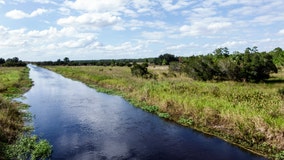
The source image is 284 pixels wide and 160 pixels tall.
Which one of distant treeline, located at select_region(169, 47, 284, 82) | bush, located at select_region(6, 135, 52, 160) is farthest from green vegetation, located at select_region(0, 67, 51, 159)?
distant treeline, located at select_region(169, 47, 284, 82)

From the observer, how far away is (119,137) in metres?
20.6

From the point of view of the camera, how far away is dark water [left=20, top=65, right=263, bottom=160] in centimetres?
1705

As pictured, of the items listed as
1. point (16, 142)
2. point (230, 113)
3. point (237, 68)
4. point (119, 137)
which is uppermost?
point (237, 68)

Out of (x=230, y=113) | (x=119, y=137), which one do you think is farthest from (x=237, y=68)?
(x=119, y=137)

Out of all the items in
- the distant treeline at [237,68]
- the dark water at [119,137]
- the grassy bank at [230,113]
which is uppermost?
the distant treeline at [237,68]

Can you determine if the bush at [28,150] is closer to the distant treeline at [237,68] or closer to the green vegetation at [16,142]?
the green vegetation at [16,142]

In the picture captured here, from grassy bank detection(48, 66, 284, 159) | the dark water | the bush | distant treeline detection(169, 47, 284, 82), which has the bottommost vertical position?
the dark water

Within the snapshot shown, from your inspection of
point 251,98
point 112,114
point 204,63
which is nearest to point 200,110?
point 251,98

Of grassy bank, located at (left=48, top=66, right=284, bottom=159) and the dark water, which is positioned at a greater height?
grassy bank, located at (left=48, top=66, right=284, bottom=159)

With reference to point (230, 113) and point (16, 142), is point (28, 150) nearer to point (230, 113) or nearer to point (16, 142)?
point (16, 142)

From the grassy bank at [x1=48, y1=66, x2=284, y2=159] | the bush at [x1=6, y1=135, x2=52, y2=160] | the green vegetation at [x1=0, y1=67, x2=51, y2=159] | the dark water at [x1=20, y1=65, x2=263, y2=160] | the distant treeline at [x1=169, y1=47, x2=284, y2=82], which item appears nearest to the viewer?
the bush at [x1=6, y1=135, x2=52, y2=160]

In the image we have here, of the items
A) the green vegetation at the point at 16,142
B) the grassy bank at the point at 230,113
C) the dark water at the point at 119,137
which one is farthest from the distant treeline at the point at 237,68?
the green vegetation at the point at 16,142

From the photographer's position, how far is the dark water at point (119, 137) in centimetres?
1705

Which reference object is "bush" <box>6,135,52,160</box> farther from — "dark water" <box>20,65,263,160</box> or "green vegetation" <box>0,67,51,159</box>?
"dark water" <box>20,65,263,160</box>
